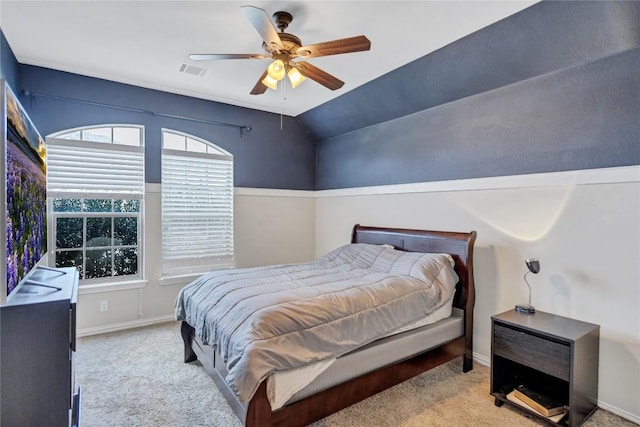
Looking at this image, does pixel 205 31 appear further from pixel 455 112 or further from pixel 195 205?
pixel 455 112

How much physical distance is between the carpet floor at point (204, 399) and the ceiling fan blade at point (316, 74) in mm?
2483

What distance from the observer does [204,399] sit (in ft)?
7.81

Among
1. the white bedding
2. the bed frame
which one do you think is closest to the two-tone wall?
the bed frame

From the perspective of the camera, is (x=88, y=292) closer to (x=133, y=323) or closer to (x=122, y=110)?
(x=133, y=323)

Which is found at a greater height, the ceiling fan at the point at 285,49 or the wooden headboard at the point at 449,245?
the ceiling fan at the point at 285,49

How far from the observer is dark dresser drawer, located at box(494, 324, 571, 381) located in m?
2.08

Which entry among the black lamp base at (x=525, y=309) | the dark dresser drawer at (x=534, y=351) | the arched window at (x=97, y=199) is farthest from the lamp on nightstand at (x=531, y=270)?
the arched window at (x=97, y=199)

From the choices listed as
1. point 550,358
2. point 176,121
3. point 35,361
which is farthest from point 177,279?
point 550,358

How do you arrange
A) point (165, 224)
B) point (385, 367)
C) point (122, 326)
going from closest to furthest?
point (385, 367), point (122, 326), point (165, 224)

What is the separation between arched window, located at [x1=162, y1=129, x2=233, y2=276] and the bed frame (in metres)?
1.46

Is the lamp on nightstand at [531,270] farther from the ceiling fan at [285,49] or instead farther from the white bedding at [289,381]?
the ceiling fan at [285,49]

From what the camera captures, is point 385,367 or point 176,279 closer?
point 385,367

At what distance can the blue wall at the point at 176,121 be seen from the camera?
3352 mm

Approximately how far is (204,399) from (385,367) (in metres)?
1.35
